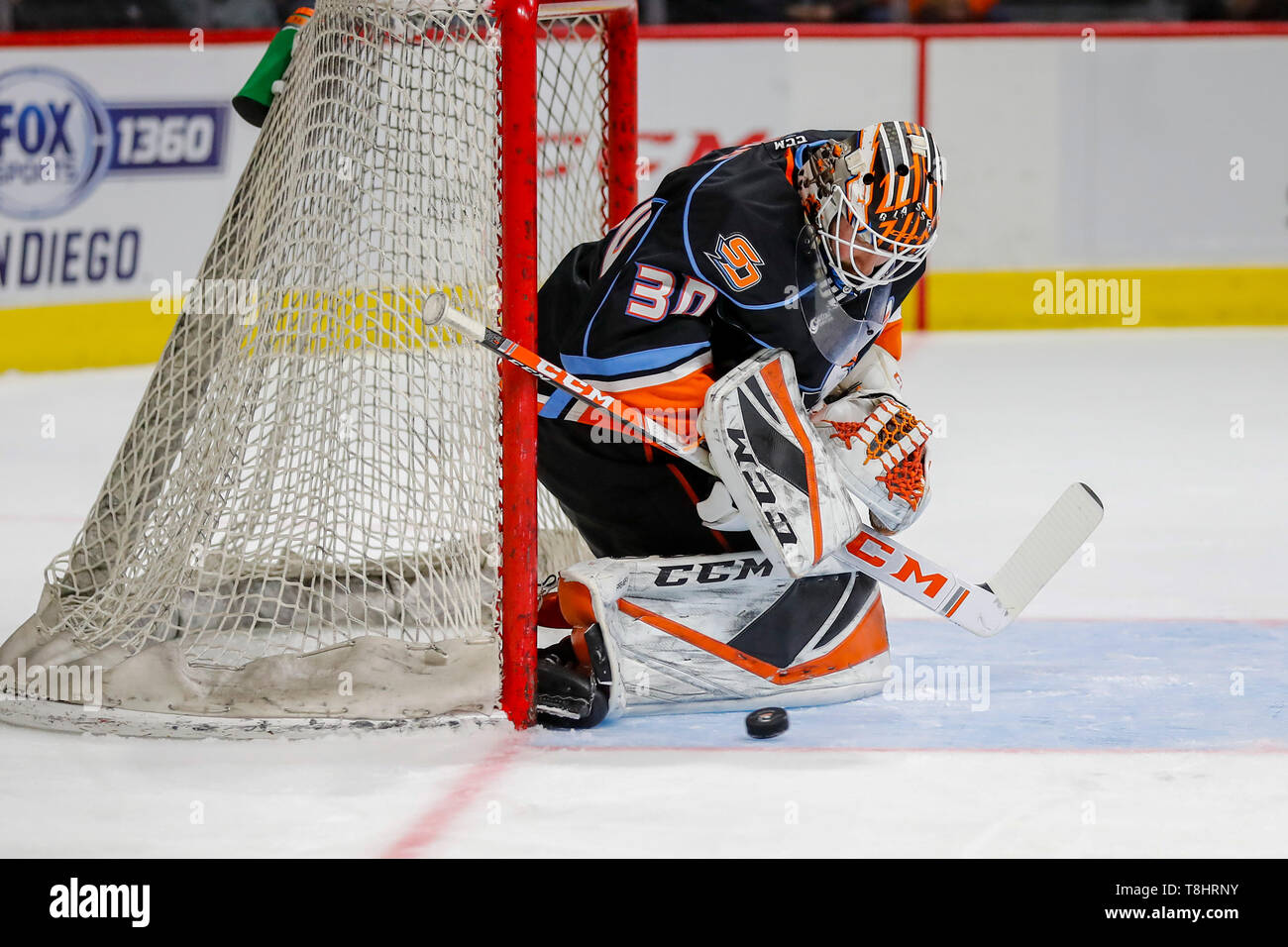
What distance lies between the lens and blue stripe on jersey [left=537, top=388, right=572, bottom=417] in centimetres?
289

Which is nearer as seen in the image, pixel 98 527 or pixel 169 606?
pixel 169 606

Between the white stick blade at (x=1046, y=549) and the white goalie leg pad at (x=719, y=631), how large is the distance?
30cm

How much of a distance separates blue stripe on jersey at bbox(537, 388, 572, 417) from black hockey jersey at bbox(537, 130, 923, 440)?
0.11 m

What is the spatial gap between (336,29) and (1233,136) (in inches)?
229

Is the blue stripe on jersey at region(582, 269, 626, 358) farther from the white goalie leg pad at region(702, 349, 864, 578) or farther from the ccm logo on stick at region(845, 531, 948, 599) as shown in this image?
the ccm logo on stick at region(845, 531, 948, 599)

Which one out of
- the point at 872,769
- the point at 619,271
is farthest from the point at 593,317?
the point at 872,769

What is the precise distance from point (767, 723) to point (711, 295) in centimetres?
65

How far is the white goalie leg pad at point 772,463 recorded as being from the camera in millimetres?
2594

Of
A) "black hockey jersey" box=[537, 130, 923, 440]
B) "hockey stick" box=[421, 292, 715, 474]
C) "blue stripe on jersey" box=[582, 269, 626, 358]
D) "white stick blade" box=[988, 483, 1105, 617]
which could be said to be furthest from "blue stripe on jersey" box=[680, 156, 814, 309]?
"white stick blade" box=[988, 483, 1105, 617]

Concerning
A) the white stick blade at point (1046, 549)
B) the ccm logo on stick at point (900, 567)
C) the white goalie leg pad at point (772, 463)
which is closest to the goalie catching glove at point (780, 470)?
the white goalie leg pad at point (772, 463)

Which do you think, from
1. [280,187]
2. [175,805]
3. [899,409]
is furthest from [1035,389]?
[175,805]

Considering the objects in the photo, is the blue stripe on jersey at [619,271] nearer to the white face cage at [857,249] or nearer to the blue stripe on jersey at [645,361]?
the blue stripe on jersey at [645,361]

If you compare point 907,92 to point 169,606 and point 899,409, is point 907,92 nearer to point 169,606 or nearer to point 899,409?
point 899,409
